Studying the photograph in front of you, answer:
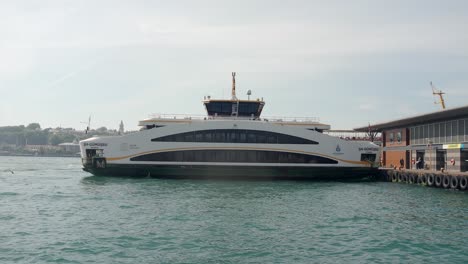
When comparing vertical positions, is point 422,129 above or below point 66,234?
above

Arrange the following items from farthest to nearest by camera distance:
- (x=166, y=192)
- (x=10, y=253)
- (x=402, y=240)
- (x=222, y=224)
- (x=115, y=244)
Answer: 1. (x=166, y=192)
2. (x=222, y=224)
3. (x=402, y=240)
4. (x=115, y=244)
5. (x=10, y=253)

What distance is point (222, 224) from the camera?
1582 centimetres

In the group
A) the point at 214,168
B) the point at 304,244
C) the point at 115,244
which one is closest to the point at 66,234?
the point at 115,244

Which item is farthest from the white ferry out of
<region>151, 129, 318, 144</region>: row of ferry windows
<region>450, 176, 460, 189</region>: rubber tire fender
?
<region>450, 176, 460, 189</region>: rubber tire fender

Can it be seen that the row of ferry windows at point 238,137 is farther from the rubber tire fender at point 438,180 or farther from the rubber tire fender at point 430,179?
the rubber tire fender at point 438,180

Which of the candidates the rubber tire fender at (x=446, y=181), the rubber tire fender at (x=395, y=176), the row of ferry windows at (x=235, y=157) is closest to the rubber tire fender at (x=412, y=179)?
the rubber tire fender at (x=395, y=176)

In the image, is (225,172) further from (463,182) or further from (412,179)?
(463,182)

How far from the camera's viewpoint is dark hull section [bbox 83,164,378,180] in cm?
3403

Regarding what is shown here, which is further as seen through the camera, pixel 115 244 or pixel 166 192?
pixel 166 192

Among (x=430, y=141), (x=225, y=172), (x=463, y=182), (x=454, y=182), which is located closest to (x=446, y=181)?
(x=454, y=182)

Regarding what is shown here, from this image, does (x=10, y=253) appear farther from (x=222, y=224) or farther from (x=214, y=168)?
(x=214, y=168)

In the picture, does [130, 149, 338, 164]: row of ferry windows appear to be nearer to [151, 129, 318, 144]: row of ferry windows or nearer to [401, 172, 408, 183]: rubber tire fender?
[151, 129, 318, 144]: row of ferry windows

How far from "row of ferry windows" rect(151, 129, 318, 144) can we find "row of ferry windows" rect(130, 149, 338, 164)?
0.84 meters

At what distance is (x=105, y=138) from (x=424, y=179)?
77.3ft
